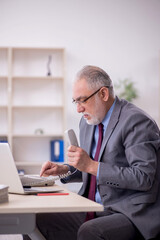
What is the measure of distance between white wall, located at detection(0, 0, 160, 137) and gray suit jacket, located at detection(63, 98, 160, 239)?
3.78m

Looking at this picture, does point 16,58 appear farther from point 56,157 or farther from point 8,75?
point 56,157

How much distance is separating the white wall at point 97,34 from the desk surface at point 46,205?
413 centimetres

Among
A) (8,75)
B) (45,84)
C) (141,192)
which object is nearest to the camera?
(141,192)

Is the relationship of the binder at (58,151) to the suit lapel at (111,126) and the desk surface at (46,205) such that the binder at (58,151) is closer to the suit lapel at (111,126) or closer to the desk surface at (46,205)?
the suit lapel at (111,126)

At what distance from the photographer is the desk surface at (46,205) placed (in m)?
1.34

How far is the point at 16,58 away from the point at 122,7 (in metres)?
1.77

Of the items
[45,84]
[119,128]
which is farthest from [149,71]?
[119,128]

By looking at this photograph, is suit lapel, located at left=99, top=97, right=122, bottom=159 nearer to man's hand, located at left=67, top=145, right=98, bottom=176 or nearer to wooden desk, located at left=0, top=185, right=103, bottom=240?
man's hand, located at left=67, top=145, right=98, bottom=176

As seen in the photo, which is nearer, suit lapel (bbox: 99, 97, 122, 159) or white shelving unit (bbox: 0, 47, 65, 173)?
suit lapel (bbox: 99, 97, 122, 159)

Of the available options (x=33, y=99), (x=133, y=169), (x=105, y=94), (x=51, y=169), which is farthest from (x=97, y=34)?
(x=133, y=169)

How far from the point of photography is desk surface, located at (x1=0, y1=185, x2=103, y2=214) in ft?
4.38

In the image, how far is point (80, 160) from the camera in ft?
5.61

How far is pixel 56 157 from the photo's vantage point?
5371 mm

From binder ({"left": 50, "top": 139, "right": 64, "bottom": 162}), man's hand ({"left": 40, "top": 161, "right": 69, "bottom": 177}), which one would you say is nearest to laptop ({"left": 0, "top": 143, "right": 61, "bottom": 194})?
man's hand ({"left": 40, "top": 161, "right": 69, "bottom": 177})
